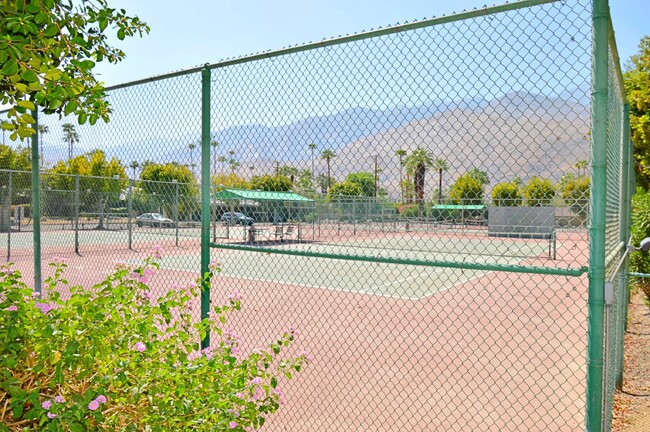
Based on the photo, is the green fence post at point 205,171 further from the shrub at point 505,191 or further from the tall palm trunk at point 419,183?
Result: the shrub at point 505,191

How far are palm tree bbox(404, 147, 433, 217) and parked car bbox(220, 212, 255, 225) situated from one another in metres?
2.86

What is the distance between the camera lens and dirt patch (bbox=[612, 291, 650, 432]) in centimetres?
454

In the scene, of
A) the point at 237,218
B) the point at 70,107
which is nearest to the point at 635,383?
the point at 237,218

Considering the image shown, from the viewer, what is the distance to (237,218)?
22.5 ft

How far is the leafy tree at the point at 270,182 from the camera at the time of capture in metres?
4.41

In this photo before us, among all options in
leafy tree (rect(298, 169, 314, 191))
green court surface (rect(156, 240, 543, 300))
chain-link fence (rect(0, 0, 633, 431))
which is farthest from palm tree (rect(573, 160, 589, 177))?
green court surface (rect(156, 240, 543, 300))

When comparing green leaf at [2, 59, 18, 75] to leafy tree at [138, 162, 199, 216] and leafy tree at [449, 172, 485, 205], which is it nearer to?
leafy tree at [449, 172, 485, 205]

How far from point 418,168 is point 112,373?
2.27 m

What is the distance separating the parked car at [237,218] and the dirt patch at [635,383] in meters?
4.36

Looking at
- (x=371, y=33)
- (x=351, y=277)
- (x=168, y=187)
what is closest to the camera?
(x=371, y=33)

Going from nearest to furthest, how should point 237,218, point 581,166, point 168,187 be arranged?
point 581,166 < point 237,218 < point 168,187

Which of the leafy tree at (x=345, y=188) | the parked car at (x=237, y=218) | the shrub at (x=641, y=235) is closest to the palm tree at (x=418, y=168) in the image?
the leafy tree at (x=345, y=188)

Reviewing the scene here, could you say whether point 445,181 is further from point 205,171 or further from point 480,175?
point 205,171

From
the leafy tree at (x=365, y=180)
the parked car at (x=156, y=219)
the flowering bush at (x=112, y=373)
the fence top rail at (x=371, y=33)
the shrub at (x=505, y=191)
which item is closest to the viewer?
the flowering bush at (x=112, y=373)
